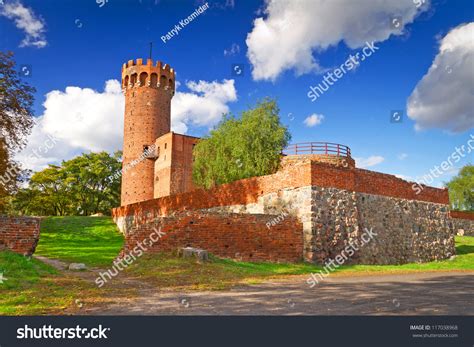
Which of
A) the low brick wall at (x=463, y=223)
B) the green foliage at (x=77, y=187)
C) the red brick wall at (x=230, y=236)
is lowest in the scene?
the red brick wall at (x=230, y=236)

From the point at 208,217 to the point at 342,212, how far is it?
619cm

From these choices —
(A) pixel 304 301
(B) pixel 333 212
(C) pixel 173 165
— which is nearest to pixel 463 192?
(C) pixel 173 165

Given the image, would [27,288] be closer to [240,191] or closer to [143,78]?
[240,191]

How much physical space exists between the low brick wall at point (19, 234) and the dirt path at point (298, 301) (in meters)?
3.37

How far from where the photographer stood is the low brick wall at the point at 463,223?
37.3 meters

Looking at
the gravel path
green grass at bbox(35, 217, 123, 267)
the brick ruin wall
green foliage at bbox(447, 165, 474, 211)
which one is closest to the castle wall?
green grass at bbox(35, 217, 123, 267)

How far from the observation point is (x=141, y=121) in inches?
1604

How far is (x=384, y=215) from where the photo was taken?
20.3m

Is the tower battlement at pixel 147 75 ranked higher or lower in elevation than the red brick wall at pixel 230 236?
higher

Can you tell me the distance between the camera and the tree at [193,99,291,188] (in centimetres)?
2611

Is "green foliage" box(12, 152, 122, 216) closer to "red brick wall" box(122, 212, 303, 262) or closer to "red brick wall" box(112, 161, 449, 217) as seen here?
"red brick wall" box(112, 161, 449, 217)

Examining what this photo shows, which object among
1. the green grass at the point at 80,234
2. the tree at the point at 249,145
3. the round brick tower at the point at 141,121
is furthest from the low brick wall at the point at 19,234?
the round brick tower at the point at 141,121

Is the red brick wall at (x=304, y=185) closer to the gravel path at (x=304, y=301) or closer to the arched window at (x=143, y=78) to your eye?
the gravel path at (x=304, y=301)

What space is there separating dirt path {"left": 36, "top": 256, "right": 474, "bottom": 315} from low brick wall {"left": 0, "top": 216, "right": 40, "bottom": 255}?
11.0 ft
